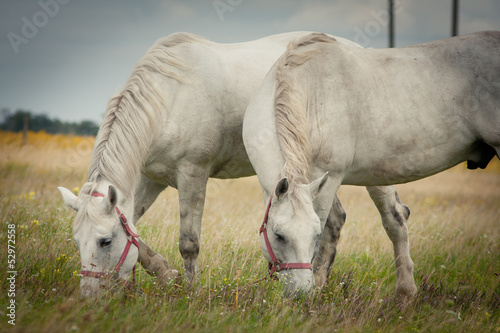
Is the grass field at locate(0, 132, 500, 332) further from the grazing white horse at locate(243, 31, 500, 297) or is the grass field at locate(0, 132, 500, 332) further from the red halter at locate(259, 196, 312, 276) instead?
the grazing white horse at locate(243, 31, 500, 297)

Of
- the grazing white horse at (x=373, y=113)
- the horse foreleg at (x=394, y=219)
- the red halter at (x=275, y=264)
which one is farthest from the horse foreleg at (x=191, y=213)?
the horse foreleg at (x=394, y=219)

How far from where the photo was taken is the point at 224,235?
5.69m

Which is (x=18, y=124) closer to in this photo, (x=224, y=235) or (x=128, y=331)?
(x=224, y=235)

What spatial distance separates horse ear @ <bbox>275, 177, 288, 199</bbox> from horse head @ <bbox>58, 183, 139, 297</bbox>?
1174 mm

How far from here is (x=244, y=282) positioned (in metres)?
4.01

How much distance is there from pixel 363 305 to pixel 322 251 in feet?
3.28

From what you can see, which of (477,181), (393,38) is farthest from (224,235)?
(393,38)

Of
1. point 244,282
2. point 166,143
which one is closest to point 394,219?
point 244,282

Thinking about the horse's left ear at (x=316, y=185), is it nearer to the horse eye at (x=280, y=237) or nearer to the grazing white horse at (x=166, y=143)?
the horse eye at (x=280, y=237)

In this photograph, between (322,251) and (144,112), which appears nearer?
(144,112)

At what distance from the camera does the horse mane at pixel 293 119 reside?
10.6 feet

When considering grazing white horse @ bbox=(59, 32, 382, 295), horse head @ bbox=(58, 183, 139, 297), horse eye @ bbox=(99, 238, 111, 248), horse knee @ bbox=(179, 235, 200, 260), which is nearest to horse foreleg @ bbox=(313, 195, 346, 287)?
grazing white horse @ bbox=(59, 32, 382, 295)

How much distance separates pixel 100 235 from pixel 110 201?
25cm

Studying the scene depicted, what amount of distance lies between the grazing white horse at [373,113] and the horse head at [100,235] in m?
1.15
